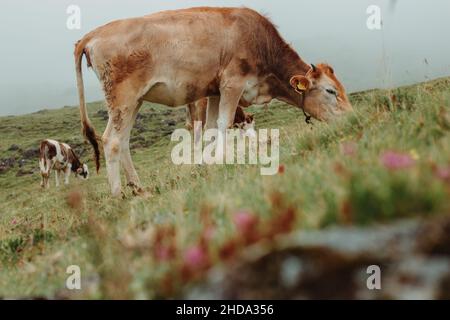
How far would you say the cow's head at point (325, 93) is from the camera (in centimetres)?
1162

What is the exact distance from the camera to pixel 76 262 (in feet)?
14.7

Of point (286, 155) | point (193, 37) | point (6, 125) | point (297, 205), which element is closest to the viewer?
point (297, 205)

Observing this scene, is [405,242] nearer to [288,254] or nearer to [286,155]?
[288,254]

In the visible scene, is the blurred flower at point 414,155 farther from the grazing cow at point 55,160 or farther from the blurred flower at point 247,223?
the grazing cow at point 55,160

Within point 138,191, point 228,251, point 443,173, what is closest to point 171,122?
point 138,191

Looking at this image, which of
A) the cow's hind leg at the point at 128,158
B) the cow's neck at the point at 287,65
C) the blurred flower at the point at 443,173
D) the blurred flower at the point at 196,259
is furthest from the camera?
the cow's neck at the point at 287,65

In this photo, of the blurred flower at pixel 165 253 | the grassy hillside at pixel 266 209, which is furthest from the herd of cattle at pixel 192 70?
the blurred flower at pixel 165 253

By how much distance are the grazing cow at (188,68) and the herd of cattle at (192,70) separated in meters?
0.02

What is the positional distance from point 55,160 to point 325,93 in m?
22.9

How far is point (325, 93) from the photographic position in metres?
11.7

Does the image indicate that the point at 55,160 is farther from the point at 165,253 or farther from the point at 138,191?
the point at 165,253

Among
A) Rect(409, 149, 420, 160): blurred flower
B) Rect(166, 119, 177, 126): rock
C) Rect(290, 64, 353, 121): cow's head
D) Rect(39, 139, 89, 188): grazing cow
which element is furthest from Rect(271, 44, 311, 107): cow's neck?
Rect(166, 119, 177, 126): rock
